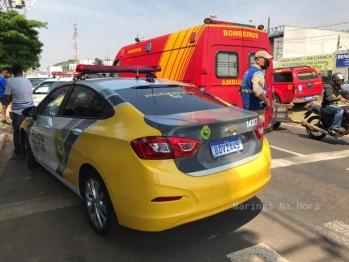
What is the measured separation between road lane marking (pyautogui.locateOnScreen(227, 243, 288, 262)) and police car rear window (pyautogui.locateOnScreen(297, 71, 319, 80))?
1159 cm

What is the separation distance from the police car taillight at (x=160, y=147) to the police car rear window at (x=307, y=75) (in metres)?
11.9

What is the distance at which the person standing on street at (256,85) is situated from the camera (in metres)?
4.90

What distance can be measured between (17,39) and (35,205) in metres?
18.3

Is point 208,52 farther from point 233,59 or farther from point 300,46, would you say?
point 300,46

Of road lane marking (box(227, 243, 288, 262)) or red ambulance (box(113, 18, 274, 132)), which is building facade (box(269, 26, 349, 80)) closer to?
red ambulance (box(113, 18, 274, 132))

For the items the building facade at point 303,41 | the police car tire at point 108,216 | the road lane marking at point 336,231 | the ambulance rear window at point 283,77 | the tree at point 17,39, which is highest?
the building facade at point 303,41

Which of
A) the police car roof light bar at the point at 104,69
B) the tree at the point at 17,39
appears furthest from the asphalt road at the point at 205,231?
the tree at the point at 17,39

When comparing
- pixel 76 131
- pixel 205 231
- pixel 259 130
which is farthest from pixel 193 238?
pixel 76 131

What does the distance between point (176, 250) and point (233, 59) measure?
4730 mm

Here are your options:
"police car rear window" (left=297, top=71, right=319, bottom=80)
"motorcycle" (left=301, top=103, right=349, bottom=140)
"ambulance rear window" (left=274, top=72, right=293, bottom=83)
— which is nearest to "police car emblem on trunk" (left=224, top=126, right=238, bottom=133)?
"motorcycle" (left=301, top=103, right=349, bottom=140)

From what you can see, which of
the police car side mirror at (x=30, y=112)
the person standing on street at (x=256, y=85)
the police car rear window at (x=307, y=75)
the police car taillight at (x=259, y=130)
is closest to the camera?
the police car taillight at (x=259, y=130)

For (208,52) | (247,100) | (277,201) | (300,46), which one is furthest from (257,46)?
(300,46)

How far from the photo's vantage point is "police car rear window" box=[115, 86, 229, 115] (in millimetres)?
2875

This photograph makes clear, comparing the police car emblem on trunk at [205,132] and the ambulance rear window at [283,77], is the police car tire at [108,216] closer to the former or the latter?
the police car emblem on trunk at [205,132]
